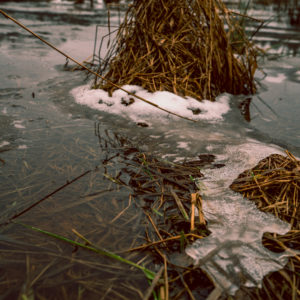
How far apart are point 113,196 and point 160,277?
0.41m

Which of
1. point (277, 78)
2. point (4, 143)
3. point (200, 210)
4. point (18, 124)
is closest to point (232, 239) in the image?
point (200, 210)

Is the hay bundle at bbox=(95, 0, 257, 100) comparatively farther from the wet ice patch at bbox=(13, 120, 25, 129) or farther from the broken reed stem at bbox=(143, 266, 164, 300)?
the broken reed stem at bbox=(143, 266, 164, 300)

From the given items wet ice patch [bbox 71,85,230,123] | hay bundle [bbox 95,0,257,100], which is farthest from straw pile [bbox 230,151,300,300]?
hay bundle [bbox 95,0,257,100]

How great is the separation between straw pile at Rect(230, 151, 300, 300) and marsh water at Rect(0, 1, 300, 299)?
76mm

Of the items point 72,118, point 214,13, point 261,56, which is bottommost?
point 72,118

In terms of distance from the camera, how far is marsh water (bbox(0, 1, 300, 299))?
0.85 metres

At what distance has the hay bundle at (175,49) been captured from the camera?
2.25 m

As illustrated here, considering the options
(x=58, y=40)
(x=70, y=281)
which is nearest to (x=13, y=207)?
(x=70, y=281)

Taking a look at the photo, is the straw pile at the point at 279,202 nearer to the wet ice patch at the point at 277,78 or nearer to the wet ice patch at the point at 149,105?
the wet ice patch at the point at 149,105

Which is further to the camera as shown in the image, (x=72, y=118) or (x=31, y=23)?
(x=31, y=23)

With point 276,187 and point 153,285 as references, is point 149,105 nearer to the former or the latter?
point 276,187

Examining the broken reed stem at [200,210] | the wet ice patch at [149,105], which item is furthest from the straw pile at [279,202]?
the wet ice patch at [149,105]

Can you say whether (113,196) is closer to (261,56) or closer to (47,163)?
(47,163)

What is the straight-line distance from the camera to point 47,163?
53.4 inches
